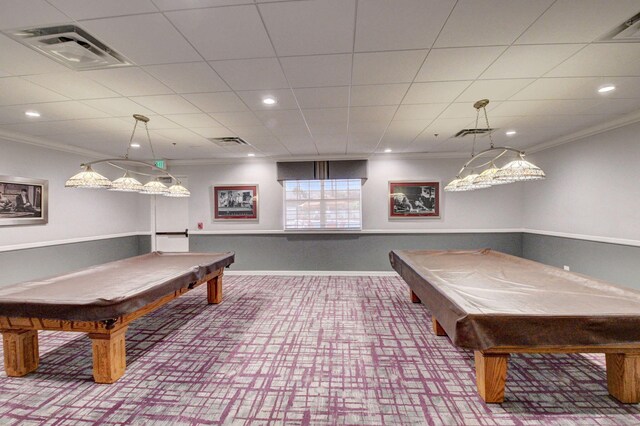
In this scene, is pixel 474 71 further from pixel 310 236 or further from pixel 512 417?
pixel 310 236

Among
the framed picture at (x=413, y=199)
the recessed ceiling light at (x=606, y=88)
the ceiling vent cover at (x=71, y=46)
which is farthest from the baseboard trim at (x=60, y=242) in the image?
the recessed ceiling light at (x=606, y=88)

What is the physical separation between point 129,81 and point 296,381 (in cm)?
317

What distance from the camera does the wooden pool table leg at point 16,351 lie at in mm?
2355

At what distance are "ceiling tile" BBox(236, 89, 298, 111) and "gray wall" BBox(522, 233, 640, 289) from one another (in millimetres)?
5056

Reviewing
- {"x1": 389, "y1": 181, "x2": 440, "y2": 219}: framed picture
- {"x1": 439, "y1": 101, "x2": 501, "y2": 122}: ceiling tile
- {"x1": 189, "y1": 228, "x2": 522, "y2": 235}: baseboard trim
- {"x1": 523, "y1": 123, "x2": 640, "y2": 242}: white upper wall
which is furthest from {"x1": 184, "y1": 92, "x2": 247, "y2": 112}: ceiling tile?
{"x1": 523, "y1": 123, "x2": 640, "y2": 242}: white upper wall

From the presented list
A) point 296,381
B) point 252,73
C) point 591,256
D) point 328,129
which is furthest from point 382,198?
point 296,381

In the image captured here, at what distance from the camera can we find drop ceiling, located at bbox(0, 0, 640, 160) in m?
1.72

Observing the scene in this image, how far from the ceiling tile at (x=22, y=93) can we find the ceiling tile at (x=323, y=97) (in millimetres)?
2592

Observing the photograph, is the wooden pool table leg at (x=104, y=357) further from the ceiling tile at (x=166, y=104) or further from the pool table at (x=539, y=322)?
the pool table at (x=539, y=322)

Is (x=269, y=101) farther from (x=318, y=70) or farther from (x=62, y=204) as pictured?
(x=62, y=204)

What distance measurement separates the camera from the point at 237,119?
3705 millimetres

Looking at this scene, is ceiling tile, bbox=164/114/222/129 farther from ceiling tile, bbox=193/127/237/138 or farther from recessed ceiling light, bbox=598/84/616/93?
recessed ceiling light, bbox=598/84/616/93

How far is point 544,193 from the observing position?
5.38 m

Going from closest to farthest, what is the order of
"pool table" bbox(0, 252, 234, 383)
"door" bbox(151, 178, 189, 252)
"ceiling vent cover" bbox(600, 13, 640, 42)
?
"ceiling vent cover" bbox(600, 13, 640, 42), "pool table" bbox(0, 252, 234, 383), "door" bbox(151, 178, 189, 252)
